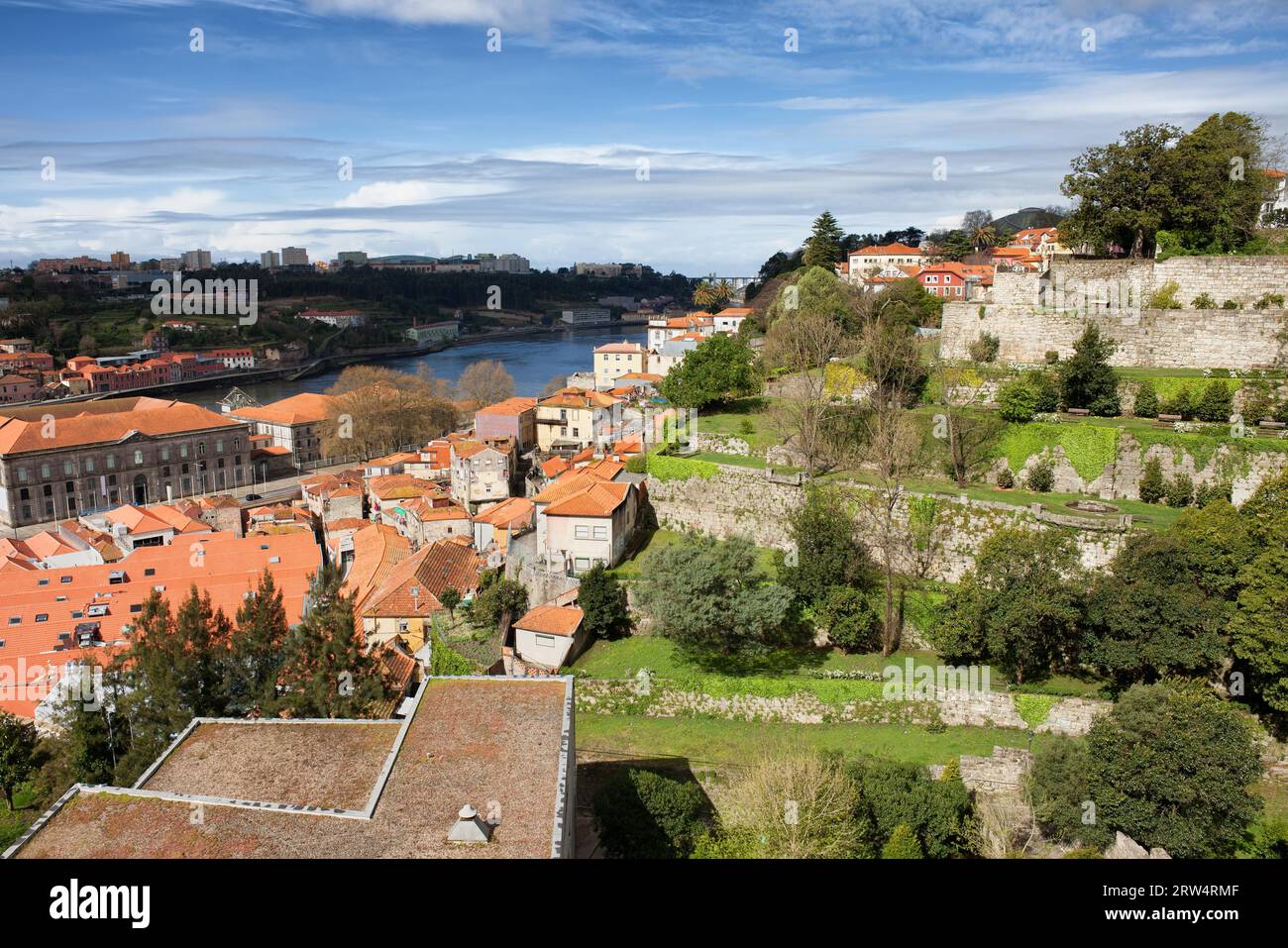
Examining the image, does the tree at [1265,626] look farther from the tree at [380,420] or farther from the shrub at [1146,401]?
the tree at [380,420]

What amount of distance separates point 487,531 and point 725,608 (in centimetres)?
1139

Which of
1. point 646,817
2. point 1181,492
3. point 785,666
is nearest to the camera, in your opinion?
point 646,817

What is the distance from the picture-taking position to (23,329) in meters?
85.8

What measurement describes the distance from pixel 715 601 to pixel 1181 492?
8241 mm

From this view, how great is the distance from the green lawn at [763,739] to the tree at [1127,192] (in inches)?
534

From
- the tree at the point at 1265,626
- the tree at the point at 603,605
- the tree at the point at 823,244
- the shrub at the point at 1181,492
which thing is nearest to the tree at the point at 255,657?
the tree at the point at 603,605

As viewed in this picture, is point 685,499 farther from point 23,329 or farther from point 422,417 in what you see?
point 23,329

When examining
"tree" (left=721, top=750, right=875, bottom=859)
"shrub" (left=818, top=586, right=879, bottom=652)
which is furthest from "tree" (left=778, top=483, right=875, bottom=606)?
"tree" (left=721, top=750, right=875, bottom=859)

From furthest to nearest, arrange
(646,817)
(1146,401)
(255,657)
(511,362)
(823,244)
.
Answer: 1. (511,362)
2. (823,244)
3. (1146,401)
4. (255,657)
5. (646,817)

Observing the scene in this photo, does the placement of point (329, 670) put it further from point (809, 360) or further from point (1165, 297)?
point (1165, 297)

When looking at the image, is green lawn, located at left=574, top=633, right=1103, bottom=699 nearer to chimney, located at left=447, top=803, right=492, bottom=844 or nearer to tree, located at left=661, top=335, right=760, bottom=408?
chimney, located at left=447, top=803, right=492, bottom=844

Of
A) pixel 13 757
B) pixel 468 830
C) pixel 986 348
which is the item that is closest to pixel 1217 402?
pixel 986 348

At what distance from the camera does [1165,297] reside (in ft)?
65.1
